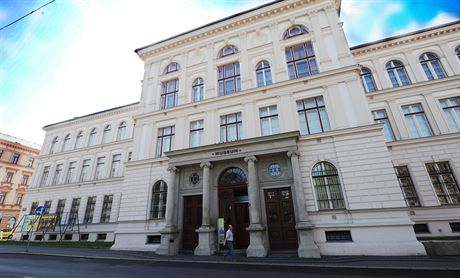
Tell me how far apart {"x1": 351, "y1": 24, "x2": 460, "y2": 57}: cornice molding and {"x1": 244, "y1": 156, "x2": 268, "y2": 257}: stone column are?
16.9 m

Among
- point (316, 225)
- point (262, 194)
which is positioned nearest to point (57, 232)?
point (262, 194)

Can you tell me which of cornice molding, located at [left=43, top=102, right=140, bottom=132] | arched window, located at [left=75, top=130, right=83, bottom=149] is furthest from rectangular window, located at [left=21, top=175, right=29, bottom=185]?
arched window, located at [left=75, top=130, right=83, bottom=149]

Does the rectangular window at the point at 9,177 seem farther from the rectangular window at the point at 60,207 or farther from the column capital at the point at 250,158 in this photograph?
the column capital at the point at 250,158

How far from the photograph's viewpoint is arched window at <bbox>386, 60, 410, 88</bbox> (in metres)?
20.2

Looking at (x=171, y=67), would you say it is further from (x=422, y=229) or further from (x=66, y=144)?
(x=422, y=229)

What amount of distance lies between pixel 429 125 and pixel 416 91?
311 centimetres

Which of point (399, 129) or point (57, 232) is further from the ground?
point (399, 129)

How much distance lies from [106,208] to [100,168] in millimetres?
5656

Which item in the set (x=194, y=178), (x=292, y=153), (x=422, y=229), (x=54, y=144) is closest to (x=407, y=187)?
(x=422, y=229)

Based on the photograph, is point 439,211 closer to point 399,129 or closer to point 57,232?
point 399,129

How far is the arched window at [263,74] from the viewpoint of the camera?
1762 centimetres

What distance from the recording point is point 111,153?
2908 cm

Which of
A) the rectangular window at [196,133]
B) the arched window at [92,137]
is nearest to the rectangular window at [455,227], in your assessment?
the rectangular window at [196,133]

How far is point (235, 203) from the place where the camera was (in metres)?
15.0
